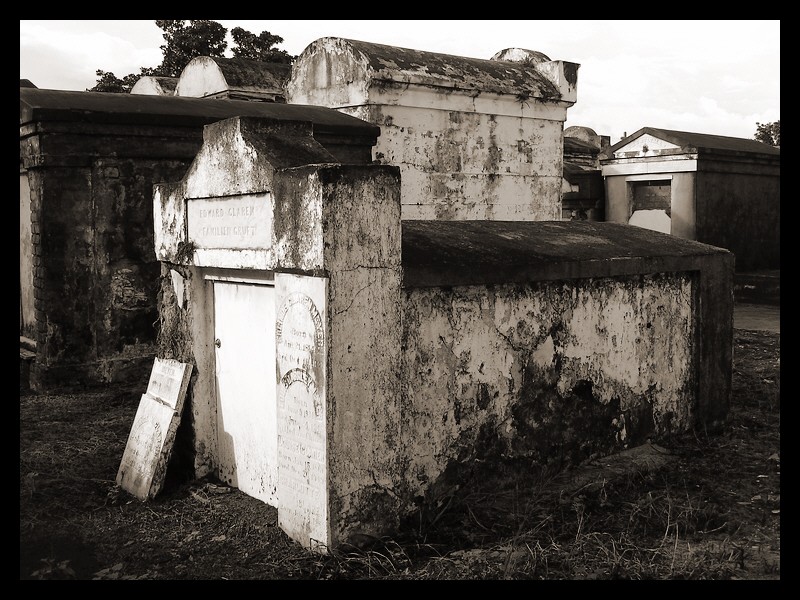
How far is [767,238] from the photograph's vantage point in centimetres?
1475

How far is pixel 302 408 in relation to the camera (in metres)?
3.98

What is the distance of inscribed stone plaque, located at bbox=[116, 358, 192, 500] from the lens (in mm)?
4871

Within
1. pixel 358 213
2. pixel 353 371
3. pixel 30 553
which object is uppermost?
pixel 358 213

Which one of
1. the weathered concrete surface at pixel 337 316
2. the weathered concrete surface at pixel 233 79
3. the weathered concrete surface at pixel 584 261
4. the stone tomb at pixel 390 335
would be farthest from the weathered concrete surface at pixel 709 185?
the weathered concrete surface at pixel 337 316

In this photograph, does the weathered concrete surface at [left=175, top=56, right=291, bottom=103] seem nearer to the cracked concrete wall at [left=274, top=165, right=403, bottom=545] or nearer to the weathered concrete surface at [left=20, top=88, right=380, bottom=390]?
the weathered concrete surface at [left=20, top=88, right=380, bottom=390]

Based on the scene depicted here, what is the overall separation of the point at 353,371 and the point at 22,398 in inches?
179

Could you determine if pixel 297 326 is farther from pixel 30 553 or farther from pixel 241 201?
pixel 30 553

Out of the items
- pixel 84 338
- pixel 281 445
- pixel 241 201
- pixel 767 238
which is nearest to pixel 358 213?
pixel 241 201

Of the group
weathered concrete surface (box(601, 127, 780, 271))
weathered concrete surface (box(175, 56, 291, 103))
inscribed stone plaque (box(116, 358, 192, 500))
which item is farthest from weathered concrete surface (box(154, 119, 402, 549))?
weathered concrete surface (box(601, 127, 780, 271))

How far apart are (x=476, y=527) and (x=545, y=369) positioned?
1.17 metres

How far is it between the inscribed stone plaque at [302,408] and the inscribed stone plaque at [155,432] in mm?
1087

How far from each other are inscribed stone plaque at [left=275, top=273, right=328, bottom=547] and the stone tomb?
0.4 inches

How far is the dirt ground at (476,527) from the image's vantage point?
3775 mm

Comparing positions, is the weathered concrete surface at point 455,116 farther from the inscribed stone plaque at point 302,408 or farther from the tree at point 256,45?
the tree at point 256,45
